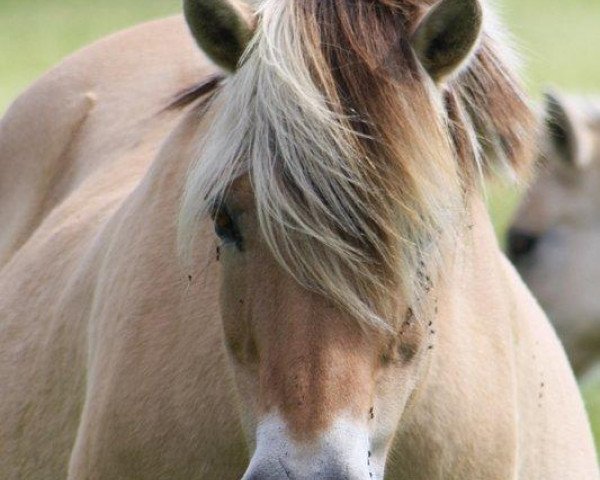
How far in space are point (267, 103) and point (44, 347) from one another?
115 centimetres

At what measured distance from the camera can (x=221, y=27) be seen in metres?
2.58

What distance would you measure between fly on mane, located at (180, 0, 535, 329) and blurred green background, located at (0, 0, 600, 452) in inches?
291

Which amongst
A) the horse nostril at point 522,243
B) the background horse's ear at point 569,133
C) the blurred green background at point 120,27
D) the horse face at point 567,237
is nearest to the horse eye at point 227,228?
the background horse's ear at point 569,133

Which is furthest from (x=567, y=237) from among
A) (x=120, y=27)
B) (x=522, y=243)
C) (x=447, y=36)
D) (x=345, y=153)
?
(x=120, y=27)

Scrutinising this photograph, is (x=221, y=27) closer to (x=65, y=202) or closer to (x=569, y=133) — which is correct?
(x=65, y=202)

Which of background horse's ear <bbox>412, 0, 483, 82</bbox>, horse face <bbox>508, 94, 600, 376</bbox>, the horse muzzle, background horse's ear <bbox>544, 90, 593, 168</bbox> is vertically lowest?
horse face <bbox>508, 94, 600, 376</bbox>

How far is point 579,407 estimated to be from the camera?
343 centimetres

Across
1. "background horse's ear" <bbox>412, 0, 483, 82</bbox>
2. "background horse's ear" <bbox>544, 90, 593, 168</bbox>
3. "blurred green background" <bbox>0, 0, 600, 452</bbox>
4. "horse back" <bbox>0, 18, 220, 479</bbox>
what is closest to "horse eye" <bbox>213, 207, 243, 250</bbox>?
"background horse's ear" <bbox>412, 0, 483, 82</bbox>

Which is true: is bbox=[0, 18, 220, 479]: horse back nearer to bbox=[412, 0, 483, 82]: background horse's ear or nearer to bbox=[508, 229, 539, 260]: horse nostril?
bbox=[412, 0, 483, 82]: background horse's ear

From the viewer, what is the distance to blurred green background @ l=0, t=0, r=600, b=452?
49.8 feet

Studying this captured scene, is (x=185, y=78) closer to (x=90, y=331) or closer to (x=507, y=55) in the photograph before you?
(x=90, y=331)

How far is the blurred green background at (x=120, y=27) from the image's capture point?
49.8 ft

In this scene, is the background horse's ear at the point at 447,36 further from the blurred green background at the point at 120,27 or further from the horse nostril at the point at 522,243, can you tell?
the blurred green background at the point at 120,27

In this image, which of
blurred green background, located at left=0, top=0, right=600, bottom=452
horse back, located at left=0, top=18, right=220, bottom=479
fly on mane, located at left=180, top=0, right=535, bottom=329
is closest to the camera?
fly on mane, located at left=180, top=0, right=535, bottom=329
